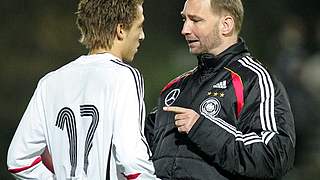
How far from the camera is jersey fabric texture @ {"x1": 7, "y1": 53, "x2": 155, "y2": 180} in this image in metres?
3.27

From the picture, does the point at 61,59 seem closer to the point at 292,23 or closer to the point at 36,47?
the point at 36,47

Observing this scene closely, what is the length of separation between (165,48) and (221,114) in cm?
361

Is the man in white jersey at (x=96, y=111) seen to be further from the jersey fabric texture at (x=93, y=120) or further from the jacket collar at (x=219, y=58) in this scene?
the jacket collar at (x=219, y=58)

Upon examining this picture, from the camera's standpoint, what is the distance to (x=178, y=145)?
366 cm

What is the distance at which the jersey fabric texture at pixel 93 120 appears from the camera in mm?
3266

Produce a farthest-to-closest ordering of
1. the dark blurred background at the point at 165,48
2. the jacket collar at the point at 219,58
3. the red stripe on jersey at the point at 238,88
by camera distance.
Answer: the dark blurred background at the point at 165,48
the jacket collar at the point at 219,58
the red stripe on jersey at the point at 238,88

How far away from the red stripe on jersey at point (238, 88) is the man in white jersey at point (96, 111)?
437 mm

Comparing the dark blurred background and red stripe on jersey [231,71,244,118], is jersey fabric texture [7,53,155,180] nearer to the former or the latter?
red stripe on jersey [231,71,244,118]

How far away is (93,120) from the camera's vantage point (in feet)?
10.8

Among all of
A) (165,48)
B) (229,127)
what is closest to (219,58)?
(229,127)

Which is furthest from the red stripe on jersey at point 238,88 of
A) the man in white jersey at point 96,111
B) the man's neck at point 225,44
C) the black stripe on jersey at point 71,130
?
the black stripe on jersey at point 71,130

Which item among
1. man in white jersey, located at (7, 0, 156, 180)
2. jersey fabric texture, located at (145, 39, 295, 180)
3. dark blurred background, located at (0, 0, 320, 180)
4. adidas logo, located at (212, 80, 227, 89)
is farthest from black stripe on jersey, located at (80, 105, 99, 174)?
dark blurred background, located at (0, 0, 320, 180)

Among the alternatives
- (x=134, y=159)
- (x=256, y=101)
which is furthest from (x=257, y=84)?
(x=134, y=159)

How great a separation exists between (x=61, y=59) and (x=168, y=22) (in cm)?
88
